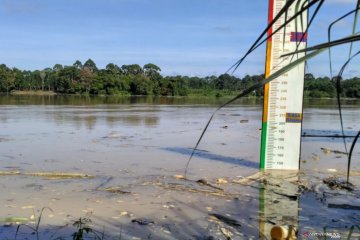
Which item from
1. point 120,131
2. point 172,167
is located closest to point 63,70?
point 120,131

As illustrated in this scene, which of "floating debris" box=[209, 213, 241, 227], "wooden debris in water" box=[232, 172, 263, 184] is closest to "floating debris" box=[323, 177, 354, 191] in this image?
"wooden debris in water" box=[232, 172, 263, 184]

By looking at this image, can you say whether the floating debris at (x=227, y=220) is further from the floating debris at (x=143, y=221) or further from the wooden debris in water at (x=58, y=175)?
the wooden debris in water at (x=58, y=175)

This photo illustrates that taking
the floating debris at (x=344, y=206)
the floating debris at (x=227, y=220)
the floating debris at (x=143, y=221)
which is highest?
the floating debris at (x=344, y=206)

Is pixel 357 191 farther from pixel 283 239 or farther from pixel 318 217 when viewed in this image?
pixel 283 239

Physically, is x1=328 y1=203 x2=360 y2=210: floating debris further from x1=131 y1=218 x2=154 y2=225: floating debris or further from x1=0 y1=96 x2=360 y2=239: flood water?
x1=131 y1=218 x2=154 y2=225: floating debris

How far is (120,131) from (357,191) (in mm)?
7255

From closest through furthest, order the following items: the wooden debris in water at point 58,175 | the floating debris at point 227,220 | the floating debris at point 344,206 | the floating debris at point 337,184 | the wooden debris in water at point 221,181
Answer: the floating debris at point 227,220, the floating debris at point 344,206, the floating debris at point 337,184, the wooden debris in water at point 221,181, the wooden debris in water at point 58,175

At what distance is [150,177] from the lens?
5395 millimetres

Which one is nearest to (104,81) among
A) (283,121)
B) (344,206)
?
(283,121)

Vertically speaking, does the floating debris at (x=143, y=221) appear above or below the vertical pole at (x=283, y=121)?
below

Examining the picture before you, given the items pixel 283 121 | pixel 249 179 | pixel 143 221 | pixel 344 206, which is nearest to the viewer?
pixel 143 221

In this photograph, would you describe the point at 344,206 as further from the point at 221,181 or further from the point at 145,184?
the point at 145,184

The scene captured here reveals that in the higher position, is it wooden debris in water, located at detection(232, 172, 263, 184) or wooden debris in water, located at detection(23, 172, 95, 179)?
wooden debris in water, located at detection(232, 172, 263, 184)

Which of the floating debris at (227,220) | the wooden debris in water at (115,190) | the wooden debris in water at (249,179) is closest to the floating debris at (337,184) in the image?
the wooden debris in water at (249,179)
